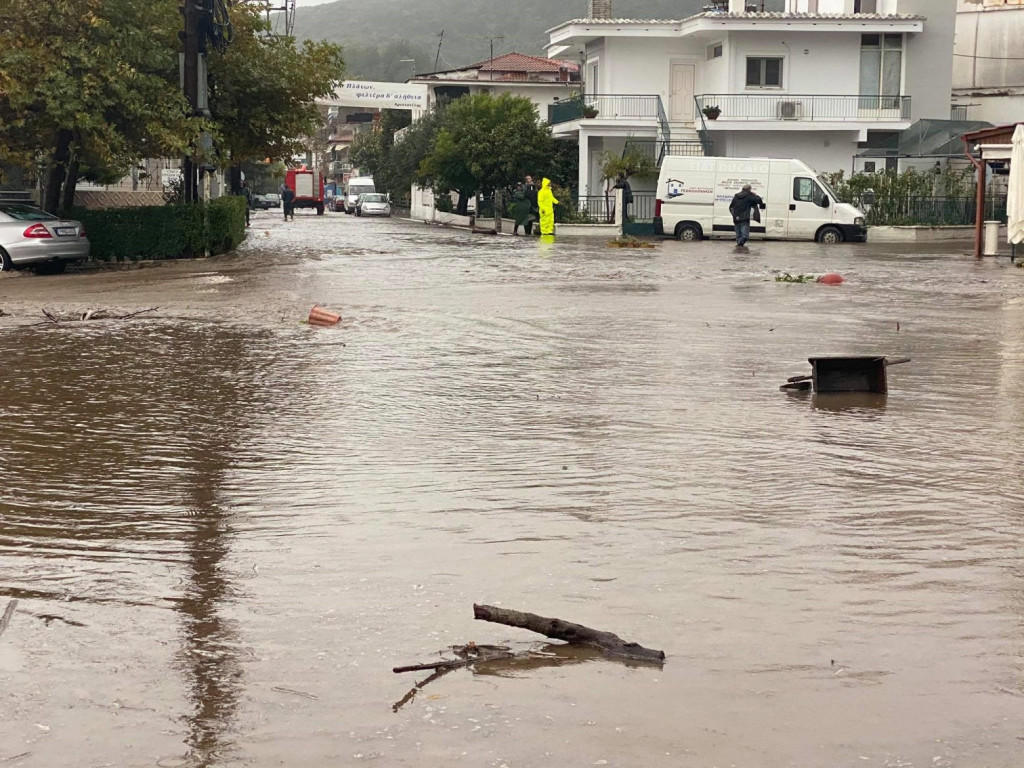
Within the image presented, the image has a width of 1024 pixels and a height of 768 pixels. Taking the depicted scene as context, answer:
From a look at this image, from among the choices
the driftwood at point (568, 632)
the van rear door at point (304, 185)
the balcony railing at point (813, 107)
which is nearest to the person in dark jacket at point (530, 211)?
the balcony railing at point (813, 107)

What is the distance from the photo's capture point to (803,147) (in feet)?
163

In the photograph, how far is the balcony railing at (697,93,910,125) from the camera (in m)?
48.7

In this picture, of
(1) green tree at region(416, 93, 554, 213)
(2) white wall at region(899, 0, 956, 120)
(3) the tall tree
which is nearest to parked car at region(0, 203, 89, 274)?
(3) the tall tree

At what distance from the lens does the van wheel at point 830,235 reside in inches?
1507

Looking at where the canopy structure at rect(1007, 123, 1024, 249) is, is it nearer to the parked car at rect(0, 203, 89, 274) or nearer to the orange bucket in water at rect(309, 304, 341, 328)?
the orange bucket in water at rect(309, 304, 341, 328)

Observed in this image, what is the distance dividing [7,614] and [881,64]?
4797 centimetres

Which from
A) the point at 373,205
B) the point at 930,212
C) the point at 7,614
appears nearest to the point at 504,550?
the point at 7,614

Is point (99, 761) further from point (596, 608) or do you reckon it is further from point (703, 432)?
point (703, 432)

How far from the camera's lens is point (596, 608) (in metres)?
5.54

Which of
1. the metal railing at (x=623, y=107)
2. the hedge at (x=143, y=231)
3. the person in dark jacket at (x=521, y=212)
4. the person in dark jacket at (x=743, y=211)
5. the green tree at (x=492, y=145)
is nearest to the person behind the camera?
the hedge at (x=143, y=231)

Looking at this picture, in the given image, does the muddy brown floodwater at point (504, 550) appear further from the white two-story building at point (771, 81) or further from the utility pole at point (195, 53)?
the white two-story building at point (771, 81)

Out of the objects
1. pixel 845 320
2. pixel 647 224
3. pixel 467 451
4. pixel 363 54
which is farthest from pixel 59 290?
pixel 363 54

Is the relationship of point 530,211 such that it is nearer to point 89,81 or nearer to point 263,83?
point 263,83

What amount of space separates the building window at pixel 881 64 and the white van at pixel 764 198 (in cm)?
1256
